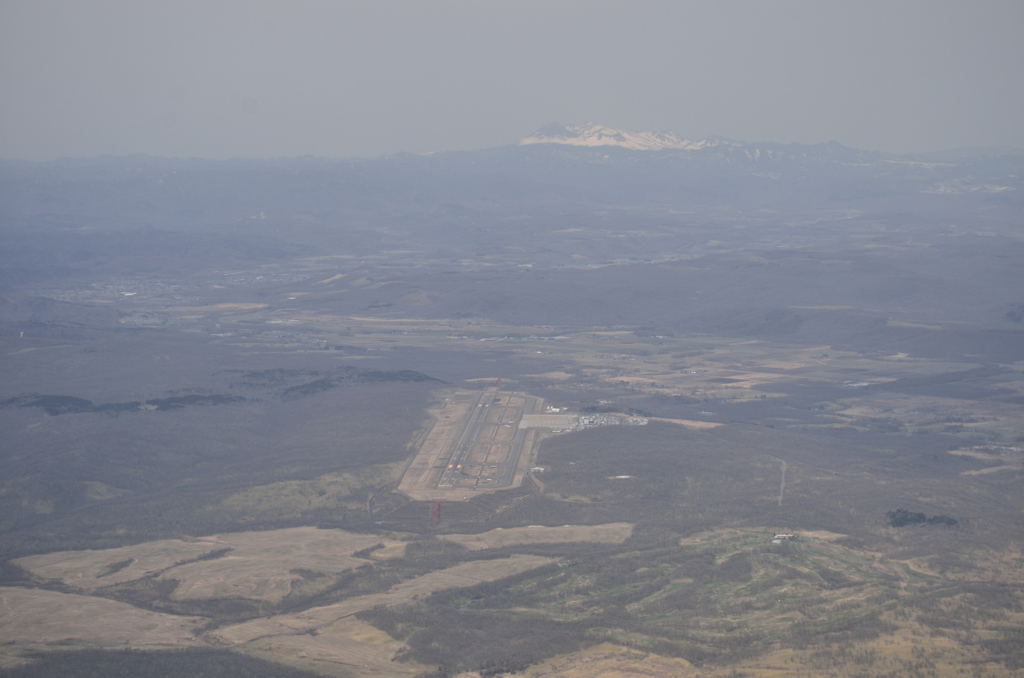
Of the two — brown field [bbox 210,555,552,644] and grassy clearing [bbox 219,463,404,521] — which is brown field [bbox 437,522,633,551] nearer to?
brown field [bbox 210,555,552,644]

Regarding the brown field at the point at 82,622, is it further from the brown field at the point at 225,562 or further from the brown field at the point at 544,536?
the brown field at the point at 544,536

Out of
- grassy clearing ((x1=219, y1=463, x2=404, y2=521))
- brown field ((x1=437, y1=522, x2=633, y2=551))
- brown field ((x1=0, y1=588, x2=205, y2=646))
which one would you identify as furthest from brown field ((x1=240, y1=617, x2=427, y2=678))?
grassy clearing ((x1=219, y1=463, x2=404, y2=521))

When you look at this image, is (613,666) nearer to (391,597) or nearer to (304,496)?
(391,597)

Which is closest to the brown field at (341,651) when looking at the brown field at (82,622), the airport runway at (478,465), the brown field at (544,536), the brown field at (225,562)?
the brown field at (82,622)

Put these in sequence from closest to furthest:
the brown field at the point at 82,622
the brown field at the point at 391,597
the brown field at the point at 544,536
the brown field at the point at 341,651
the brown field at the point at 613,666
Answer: the brown field at the point at 613,666 → the brown field at the point at 341,651 → the brown field at the point at 82,622 → the brown field at the point at 391,597 → the brown field at the point at 544,536

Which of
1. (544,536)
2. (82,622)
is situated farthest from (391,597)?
(82,622)

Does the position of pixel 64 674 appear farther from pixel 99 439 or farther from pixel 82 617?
pixel 99 439
